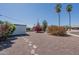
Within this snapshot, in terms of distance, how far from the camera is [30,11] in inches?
244

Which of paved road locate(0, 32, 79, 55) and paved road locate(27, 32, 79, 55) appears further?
paved road locate(27, 32, 79, 55)

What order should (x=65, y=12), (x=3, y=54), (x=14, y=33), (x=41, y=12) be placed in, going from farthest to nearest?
(x=14, y=33) → (x=65, y=12) → (x=41, y=12) → (x=3, y=54)

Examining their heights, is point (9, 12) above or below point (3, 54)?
above

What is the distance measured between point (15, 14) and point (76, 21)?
2244 millimetres

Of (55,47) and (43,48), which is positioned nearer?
(43,48)

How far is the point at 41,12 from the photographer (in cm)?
634

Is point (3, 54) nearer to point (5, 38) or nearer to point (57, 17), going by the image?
point (57, 17)

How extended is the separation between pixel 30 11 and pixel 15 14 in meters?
0.55

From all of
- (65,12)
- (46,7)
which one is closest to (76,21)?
(65,12)

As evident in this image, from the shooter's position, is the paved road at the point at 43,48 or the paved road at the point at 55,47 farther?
the paved road at the point at 55,47
